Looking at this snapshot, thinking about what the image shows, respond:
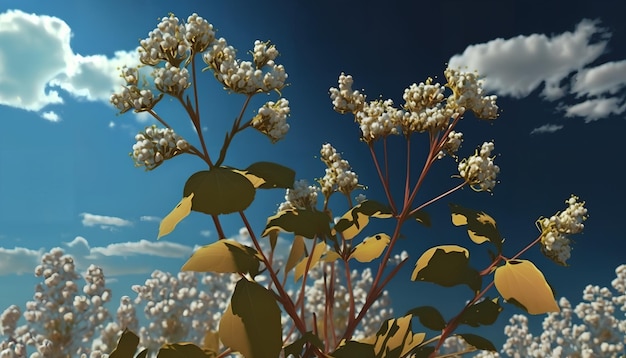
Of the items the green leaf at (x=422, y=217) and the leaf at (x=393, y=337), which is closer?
the leaf at (x=393, y=337)

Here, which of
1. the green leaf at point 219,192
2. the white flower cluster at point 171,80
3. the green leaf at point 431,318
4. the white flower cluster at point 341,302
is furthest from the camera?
the white flower cluster at point 341,302

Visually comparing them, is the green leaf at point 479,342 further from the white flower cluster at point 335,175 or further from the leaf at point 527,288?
the white flower cluster at point 335,175

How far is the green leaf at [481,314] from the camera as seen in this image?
1.73 meters

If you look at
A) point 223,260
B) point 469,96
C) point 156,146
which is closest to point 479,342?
point 469,96

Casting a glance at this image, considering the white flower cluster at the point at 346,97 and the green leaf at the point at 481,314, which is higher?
the white flower cluster at the point at 346,97

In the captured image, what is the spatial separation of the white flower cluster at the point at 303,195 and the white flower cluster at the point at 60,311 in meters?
0.85

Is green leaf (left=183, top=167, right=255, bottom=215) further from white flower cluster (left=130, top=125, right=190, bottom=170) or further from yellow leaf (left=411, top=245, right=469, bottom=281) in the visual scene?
yellow leaf (left=411, top=245, right=469, bottom=281)

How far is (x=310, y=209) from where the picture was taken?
172 cm

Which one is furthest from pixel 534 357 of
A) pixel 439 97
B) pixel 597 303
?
pixel 439 97

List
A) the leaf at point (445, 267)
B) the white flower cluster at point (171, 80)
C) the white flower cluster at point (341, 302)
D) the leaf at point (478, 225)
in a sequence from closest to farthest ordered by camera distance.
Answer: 1. the white flower cluster at point (171, 80)
2. the leaf at point (445, 267)
3. the leaf at point (478, 225)
4. the white flower cluster at point (341, 302)

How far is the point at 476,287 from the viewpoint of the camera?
5.76 ft

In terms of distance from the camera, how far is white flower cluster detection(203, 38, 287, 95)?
1.47 meters

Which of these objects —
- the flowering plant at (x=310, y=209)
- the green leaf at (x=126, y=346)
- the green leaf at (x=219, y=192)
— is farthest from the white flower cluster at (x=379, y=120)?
the green leaf at (x=126, y=346)

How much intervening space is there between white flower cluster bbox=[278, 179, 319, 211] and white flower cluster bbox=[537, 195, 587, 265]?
2.35 feet
